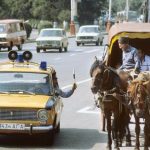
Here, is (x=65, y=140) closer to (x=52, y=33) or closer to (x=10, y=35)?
(x=52, y=33)

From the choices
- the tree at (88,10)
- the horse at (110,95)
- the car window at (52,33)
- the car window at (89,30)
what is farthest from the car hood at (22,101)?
the tree at (88,10)

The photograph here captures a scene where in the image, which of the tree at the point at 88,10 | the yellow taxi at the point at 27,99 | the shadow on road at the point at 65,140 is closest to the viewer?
the yellow taxi at the point at 27,99

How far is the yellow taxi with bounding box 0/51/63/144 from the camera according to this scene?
1204 centimetres

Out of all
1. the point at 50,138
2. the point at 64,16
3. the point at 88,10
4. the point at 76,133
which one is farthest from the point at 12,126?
the point at 88,10

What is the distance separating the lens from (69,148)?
12156 millimetres

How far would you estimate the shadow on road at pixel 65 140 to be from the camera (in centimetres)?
1236

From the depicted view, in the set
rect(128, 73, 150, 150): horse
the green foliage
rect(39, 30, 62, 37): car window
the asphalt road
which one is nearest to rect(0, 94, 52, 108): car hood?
the asphalt road

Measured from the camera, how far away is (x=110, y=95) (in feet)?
36.4

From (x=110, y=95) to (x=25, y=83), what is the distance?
103 inches

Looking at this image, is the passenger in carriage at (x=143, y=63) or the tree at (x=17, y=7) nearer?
the passenger in carriage at (x=143, y=63)

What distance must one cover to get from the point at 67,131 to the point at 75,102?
18.5ft

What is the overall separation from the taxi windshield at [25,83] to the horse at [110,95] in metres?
A: 1.94

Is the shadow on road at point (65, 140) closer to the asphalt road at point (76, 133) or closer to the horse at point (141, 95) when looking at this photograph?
the asphalt road at point (76, 133)

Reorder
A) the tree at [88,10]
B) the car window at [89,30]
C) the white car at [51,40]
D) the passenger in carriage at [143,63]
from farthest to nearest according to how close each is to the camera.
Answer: the tree at [88,10]
the car window at [89,30]
the white car at [51,40]
the passenger in carriage at [143,63]
